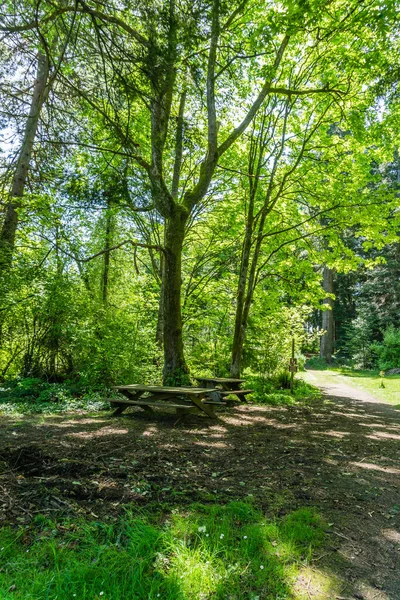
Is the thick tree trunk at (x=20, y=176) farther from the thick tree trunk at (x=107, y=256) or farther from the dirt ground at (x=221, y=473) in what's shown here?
the dirt ground at (x=221, y=473)

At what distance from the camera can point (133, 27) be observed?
5625 millimetres

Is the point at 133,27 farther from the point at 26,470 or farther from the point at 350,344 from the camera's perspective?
the point at 350,344

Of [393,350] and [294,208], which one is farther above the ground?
[294,208]

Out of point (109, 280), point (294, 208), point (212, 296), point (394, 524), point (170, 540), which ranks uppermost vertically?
point (294, 208)

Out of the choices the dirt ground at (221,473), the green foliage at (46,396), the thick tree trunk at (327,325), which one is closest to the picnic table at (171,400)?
the dirt ground at (221,473)

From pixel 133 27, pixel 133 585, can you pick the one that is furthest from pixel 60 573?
A: pixel 133 27

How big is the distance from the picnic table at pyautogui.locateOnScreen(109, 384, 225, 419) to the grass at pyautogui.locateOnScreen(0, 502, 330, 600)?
11.3 feet

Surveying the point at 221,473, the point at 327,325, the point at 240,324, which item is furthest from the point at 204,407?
the point at 327,325

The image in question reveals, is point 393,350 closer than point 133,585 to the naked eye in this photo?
No

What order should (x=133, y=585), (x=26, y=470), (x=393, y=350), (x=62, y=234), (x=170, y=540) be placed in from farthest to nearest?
(x=393, y=350) → (x=62, y=234) → (x=26, y=470) → (x=170, y=540) → (x=133, y=585)

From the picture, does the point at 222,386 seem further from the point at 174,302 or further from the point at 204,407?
the point at 174,302

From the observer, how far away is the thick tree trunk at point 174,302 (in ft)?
26.0

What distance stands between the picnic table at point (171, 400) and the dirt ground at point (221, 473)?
249 millimetres

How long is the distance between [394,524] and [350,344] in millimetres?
26859
